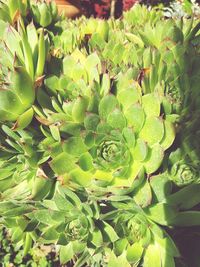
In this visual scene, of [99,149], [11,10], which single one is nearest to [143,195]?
[99,149]

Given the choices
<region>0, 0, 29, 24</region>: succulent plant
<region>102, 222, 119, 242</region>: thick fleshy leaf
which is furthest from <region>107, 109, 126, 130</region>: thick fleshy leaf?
<region>0, 0, 29, 24</region>: succulent plant

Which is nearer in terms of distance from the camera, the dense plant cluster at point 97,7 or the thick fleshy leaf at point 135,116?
the thick fleshy leaf at point 135,116

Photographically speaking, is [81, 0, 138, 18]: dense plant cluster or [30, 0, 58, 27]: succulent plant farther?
[81, 0, 138, 18]: dense plant cluster

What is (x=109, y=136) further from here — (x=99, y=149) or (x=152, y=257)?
(x=152, y=257)

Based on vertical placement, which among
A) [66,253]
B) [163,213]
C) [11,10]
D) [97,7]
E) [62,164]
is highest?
[97,7]

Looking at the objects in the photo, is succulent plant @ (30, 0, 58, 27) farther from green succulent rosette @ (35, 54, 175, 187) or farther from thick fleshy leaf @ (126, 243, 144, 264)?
thick fleshy leaf @ (126, 243, 144, 264)

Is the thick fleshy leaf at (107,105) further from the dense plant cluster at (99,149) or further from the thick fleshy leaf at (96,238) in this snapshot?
the thick fleshy leaf at (96,238)

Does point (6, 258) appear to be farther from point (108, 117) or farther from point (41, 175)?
point (108, 117)

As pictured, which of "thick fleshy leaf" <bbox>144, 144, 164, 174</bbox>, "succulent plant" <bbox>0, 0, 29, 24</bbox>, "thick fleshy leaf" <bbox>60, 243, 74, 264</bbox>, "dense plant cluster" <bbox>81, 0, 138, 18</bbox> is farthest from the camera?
"dense plant cluster" <bbox>81, 0, 138, 18</bbox>

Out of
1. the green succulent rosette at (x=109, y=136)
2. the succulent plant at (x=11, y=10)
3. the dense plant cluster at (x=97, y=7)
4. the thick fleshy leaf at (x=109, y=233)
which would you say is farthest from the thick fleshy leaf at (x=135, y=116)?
the dense plant cluster at (x=97, y=7)

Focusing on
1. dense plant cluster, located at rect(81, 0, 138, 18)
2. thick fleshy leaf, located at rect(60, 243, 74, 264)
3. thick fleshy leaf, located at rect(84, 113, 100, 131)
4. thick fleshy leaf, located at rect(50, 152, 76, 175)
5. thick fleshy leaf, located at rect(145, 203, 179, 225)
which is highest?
dense plant cluster, located at rect(81, 0, 138, 18)
